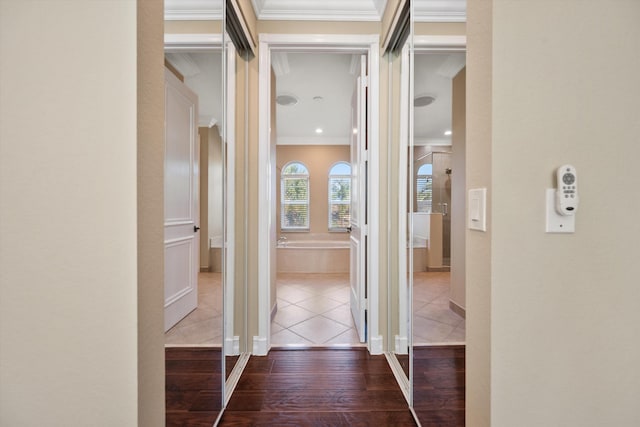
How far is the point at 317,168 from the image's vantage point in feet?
22.8

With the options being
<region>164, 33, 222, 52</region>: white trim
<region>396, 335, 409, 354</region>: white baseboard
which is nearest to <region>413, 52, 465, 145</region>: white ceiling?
<region>164, 33, 222, 52</region>: white trim

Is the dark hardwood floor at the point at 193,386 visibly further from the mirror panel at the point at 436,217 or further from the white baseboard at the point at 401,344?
the white baseboard at the point at 401,344

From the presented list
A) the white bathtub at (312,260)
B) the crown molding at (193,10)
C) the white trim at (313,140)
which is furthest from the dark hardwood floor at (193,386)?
the white trim at (313,140)

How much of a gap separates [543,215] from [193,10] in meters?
1.52

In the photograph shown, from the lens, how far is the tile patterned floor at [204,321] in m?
1.08

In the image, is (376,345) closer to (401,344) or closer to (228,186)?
(401,344)

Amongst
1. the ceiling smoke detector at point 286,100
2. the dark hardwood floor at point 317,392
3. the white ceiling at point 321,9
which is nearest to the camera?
the dark hardwood floor at point 317,392

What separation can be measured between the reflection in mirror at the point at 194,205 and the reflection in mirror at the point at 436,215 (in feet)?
3.46

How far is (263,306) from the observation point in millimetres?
2115

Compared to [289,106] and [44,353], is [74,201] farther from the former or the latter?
[289,106]

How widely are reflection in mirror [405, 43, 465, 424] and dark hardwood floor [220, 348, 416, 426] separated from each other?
0.23 metres

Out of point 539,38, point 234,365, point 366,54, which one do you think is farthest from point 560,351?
point 366,54

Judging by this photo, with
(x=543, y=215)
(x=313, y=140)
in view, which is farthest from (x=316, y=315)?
(x=313, y=140)

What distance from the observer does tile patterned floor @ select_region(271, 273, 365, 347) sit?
2.38 m
